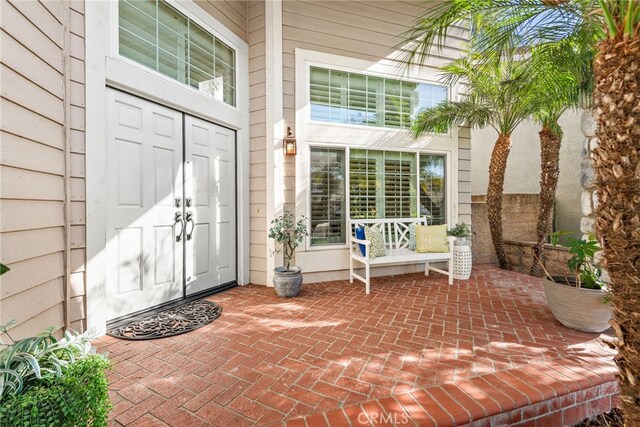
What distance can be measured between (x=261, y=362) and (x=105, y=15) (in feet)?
11.1

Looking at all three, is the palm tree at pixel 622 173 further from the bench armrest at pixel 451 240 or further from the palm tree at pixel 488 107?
the palm tree at pixel 488 107

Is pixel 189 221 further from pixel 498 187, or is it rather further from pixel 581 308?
pixel 498 187

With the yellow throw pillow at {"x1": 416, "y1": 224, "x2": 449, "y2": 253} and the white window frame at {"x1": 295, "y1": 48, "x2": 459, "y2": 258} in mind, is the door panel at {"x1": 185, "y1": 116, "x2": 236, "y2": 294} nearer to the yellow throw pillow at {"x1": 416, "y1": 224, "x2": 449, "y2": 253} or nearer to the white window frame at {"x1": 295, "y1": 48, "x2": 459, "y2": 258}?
the white window frame at {"x1": 295, "y1": 48, "x2": 459, "y2": 258}

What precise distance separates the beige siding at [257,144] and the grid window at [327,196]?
2.47ft

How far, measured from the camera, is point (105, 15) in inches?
103


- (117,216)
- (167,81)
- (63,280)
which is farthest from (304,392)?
(167,81)

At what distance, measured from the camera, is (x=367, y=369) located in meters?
2.02

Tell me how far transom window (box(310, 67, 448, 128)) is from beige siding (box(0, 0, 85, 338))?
2.81 m

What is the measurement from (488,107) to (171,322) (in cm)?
545

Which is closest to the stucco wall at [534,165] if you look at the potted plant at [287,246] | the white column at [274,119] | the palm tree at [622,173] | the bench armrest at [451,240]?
the bench armrest at [451,240]

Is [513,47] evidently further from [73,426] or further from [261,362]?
[73,426]

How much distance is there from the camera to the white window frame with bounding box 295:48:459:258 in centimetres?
417

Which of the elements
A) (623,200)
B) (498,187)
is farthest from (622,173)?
(498,187)

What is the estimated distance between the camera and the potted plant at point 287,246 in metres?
3.62
